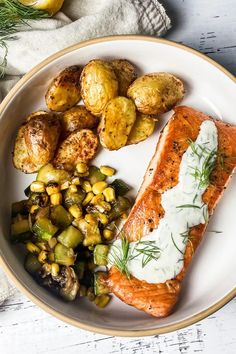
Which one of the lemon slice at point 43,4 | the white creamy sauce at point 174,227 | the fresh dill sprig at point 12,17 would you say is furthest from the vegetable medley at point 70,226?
the lemon slice at point 43,4

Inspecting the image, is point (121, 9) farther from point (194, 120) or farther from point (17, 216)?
point (17, 216)

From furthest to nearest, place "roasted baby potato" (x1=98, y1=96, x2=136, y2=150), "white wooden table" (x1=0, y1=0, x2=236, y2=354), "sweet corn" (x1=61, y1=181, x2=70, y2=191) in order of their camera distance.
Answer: "white wooden table" (x1=0, y1=0, x2=236, y2=354) → "sweet corn" (x1=61, y1=181, x2=70, y2=191) → "roasted baby potato" (x1=98, y1=96, x2=136, y2=150)

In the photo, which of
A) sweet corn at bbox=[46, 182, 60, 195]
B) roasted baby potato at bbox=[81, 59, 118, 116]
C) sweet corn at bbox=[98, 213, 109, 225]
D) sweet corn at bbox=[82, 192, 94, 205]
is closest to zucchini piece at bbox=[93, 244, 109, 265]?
sweet corn at bbox=[98, 213, 109, 225]

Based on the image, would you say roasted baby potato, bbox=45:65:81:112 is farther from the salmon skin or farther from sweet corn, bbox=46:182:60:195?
the salmon skin

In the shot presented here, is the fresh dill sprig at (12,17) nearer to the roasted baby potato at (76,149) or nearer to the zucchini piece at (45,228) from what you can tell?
the roasted baby potato at (76,149)

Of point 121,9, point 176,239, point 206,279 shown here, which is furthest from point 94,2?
point 206,279

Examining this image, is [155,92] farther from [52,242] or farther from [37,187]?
[52,242]

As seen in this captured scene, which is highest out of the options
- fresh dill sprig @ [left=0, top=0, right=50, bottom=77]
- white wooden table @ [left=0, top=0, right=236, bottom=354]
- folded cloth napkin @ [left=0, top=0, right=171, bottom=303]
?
fresh dill sprig @ [left=0, top=0, right=50, bottom=77]
